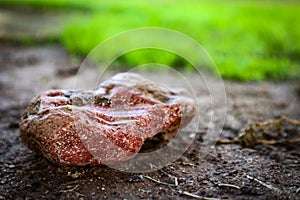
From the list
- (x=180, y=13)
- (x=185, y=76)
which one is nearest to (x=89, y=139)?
(x=185, y=76)

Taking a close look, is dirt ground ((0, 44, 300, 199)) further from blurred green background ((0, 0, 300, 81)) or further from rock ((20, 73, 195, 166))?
blurred green background ((0, 0, 300, 81))

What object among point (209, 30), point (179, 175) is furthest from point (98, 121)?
point (209, 30)

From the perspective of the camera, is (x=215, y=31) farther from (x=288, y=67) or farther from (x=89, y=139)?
(x=89, y=139)

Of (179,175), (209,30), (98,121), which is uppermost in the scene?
(209,30)

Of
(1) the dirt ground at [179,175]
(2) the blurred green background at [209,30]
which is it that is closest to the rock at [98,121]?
(1) the dirt ground at [179,175]

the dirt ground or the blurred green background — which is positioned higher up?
the blurred green background

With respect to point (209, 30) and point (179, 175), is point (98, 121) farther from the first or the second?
point (209, 30)

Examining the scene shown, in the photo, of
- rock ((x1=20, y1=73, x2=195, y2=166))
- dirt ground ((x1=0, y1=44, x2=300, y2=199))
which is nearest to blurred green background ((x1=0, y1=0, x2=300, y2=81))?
dirt ground ((x1=0, y1=44, x2=300, y2=199))
